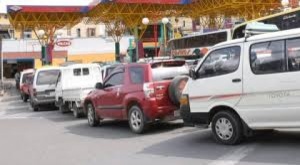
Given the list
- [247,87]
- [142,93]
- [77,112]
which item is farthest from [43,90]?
[247,87]

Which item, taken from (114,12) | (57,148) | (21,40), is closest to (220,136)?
(57,148)

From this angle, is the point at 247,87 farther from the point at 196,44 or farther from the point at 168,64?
the point at 196,44

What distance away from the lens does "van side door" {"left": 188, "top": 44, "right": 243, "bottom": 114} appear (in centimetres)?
997

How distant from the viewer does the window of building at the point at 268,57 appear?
30.6 feet

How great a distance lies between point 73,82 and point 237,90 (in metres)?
11.3

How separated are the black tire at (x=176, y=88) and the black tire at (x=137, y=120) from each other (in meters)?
0.85

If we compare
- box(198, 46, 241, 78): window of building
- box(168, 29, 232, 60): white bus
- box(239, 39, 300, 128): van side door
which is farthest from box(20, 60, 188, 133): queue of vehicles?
box(168, 29, 232, 60): white bus

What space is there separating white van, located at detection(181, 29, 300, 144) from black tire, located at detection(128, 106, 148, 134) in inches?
84.3

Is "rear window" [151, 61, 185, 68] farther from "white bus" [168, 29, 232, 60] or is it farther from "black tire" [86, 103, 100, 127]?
"white bus" [168, 29, 232, 60]

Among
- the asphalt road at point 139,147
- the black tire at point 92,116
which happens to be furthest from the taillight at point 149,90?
the black tire at point 92,116

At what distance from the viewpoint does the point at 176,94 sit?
12703 mm

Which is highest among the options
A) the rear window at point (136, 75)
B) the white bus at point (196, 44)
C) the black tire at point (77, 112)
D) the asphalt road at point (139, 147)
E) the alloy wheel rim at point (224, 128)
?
the white bus at point (196, 44)

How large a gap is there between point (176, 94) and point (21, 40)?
226ft

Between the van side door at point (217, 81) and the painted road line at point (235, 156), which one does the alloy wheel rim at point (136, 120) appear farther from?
the painted road line at point (235, 156)
